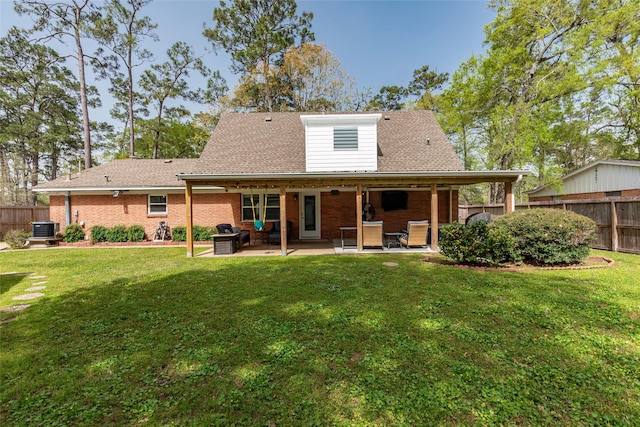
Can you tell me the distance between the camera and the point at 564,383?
243 cm

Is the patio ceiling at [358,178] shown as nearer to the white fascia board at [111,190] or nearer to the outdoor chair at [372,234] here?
the outdoor chair at [372,234]

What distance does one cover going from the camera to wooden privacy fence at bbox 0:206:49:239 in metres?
14.4

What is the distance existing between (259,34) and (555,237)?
23393mm

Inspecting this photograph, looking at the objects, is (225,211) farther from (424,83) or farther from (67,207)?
(424,83)

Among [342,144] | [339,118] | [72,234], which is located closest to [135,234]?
[72,234]

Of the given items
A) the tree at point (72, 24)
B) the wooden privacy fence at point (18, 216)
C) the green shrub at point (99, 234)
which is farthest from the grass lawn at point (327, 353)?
the tree at point (72, 24)

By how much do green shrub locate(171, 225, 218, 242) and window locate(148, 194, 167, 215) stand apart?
1.39 m

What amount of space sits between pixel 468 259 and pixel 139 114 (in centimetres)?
2850

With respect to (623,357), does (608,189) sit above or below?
above

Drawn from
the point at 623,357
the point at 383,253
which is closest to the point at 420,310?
the point at 623,357

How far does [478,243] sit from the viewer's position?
6500mm

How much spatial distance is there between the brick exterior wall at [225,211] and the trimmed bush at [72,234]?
32 centimetres

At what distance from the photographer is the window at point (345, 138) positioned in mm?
10695

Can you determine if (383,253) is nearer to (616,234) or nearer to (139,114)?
(616,234)
